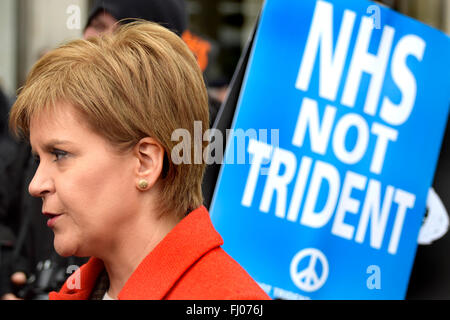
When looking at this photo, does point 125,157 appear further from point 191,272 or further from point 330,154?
point 330,154

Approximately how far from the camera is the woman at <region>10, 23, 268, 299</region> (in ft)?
4.35

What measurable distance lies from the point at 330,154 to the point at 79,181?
1.04 m

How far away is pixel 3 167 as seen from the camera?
300 centimetres

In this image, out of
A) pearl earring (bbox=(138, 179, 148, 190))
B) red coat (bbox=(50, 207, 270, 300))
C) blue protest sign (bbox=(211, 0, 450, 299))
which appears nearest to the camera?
red coat (bbox=(50, 207, 270, 300))

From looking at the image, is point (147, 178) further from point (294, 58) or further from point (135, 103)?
point (294, 58)

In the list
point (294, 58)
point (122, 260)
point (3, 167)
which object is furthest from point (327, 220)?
point (3, 167)

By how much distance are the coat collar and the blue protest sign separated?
27.3 inches

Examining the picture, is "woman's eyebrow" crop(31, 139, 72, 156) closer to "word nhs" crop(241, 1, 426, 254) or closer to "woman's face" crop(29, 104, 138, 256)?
"woman's face" crop(29, 104, 138, 256)

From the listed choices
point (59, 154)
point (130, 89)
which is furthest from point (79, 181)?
point (130, 89)

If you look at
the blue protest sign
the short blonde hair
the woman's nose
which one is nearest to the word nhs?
the blue protest sign

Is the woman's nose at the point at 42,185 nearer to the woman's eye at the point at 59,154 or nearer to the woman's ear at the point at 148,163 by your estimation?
the woman's eye at the point at 59,154

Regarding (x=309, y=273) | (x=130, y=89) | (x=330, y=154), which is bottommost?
(x=309, y=273)

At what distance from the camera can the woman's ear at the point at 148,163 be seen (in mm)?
1376

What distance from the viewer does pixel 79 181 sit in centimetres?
134
